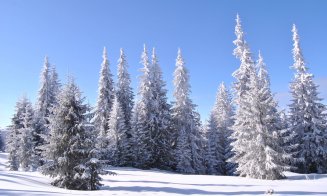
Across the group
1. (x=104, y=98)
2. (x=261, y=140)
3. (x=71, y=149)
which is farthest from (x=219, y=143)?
(x=71, y=149)

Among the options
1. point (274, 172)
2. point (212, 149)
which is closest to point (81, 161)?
point (274, 172)

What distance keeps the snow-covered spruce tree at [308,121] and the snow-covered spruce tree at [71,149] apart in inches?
975

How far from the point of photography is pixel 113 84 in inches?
1992

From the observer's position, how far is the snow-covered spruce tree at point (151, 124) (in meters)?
42.5

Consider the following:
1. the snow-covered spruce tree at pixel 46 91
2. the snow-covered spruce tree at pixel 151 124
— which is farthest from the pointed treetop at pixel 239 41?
the snow-covered spruce tree at pixel 46 91

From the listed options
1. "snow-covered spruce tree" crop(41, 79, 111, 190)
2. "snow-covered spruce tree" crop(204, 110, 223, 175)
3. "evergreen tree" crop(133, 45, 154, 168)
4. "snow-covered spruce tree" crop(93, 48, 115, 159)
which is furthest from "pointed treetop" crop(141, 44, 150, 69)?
"snow-covered spruce tree" crop(41, 79, 111, 190)

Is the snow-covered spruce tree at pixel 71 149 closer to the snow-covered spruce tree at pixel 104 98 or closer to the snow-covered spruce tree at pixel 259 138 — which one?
the snow-covered spruce tree at pixel 259 138

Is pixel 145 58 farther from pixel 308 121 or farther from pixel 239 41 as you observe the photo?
pixel 308 121

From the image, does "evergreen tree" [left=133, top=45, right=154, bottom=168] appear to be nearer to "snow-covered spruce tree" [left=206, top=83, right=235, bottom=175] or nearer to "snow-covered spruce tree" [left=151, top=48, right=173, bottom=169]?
"snow-covered spruce tree" [left=151, top=48, right=173, bottom=169]

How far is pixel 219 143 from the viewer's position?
49.4 m

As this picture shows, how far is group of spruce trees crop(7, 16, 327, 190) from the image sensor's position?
93.1 feet

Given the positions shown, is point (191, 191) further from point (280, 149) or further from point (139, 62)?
point (139, 62)

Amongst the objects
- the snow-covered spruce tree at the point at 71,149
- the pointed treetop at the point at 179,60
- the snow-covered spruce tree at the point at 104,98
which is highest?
the pointed treetop at the point at 179,60

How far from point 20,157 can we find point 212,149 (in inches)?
982
